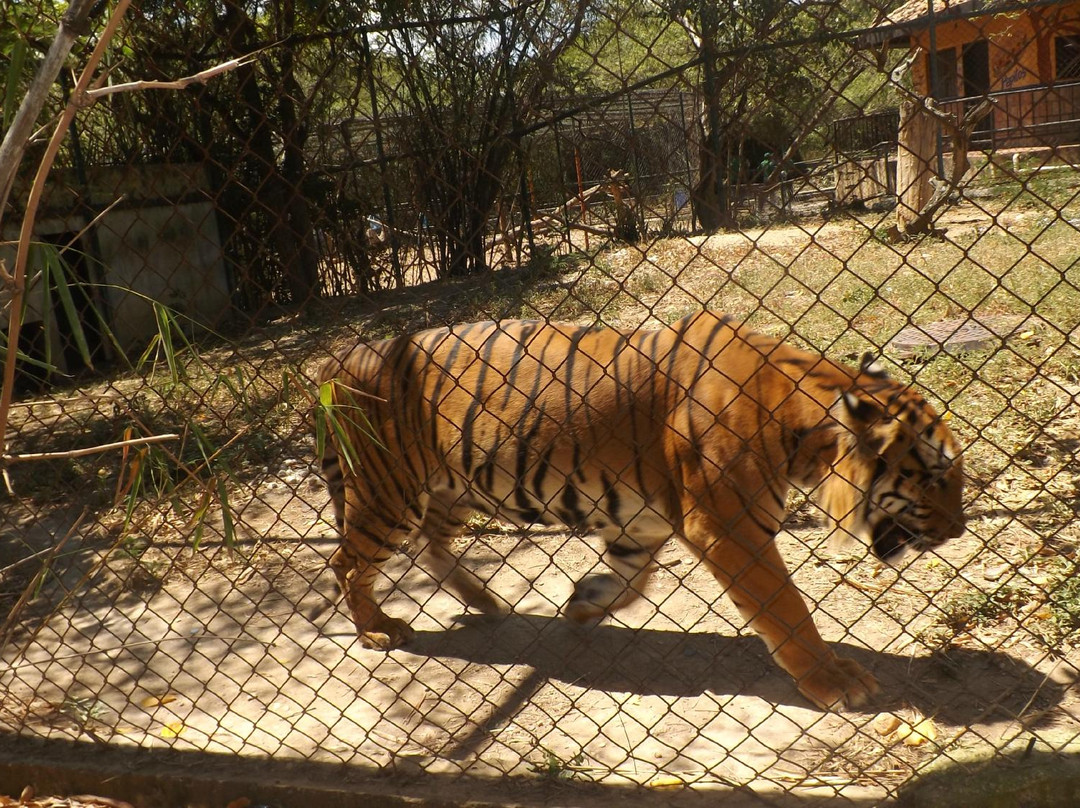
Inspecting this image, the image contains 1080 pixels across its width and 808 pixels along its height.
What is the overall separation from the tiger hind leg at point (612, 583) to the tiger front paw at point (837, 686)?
0.84m

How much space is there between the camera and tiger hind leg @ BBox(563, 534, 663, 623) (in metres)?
3.67

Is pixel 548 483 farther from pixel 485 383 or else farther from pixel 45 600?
pixel 45 600

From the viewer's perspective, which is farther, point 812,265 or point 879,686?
point 812,265

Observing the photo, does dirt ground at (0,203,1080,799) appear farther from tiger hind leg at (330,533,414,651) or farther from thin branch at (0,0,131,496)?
thin branch at (0,0,131,496)

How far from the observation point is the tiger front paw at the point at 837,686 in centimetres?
294

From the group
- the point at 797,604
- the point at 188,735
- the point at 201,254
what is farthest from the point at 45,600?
the point at 201,254

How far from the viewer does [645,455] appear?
320 centimetres

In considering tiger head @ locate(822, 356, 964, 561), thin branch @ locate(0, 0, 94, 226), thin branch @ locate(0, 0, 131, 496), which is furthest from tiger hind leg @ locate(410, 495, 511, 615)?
thin branch @ locate(0, 0, 94, 226)

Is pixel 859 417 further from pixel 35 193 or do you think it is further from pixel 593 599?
pixel 35 193

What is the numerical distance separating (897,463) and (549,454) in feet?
3.77

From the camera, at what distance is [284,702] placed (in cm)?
320

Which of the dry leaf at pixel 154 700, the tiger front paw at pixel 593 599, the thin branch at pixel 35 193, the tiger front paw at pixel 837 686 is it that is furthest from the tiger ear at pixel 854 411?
the dry leaf at pixel 154 700

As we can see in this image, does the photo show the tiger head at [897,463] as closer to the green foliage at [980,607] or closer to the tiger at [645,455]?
the tiger at [645,455]

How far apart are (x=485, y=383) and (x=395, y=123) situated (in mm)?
1325
